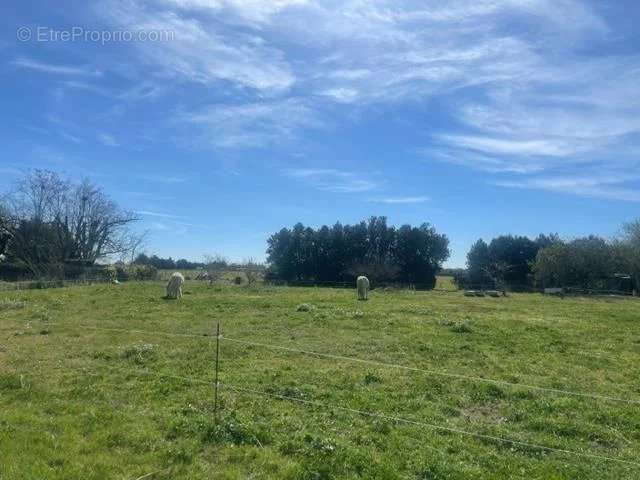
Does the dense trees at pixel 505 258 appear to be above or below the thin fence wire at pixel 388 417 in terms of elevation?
above

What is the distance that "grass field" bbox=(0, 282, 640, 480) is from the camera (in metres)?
6.56

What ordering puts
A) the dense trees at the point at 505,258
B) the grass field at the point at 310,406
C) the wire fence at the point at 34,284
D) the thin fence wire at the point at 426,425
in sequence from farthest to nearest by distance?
the dense trees at the point at 505,258
the wire fence at the point at 34,284
the thin fence wire at the point at 426,425
the grass field at the point at 310,406

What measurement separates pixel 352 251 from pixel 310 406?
64226 millimetres

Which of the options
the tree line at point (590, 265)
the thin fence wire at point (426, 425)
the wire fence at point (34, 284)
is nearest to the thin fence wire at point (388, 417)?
the thin fence wire at point (426, 425)

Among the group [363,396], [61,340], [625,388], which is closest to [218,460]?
[363,396]

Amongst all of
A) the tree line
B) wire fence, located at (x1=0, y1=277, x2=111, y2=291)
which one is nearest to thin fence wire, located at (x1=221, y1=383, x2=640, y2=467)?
wire fence, located at (x1=0, y1=277, x2=111, y2=291)

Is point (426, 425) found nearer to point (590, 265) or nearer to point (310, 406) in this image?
point (310, 406)

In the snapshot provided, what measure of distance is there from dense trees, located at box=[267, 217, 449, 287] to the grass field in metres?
54.4

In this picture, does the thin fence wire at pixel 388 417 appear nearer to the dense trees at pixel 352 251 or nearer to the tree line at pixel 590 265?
the tree line at pixel 590 265

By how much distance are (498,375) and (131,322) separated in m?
12.9

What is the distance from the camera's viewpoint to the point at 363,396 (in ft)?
31.2

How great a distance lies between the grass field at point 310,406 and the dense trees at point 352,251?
5439 centimetres

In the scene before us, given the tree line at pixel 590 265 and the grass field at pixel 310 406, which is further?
the tree line at pixel 590 265

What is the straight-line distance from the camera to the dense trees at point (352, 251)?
2837 inches
